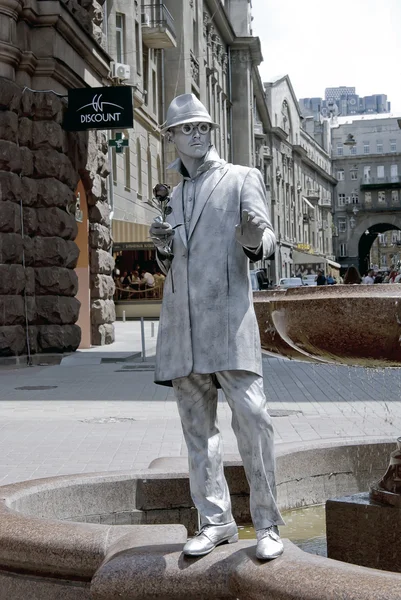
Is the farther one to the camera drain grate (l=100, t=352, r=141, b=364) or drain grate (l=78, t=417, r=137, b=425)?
drain grate (l=100, t=352, r=141, b=364)

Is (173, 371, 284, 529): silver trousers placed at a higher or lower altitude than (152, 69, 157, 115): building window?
lower

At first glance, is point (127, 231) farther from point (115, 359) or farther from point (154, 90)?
point (115, 359)

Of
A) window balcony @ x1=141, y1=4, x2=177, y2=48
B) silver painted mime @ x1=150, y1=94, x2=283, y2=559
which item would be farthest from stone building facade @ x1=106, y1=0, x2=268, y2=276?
silver painted mime @ x1=150, y1=94, x2=283, y2=559

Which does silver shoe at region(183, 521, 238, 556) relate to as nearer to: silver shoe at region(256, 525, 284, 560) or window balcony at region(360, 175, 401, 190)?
silver shoe at region(256, 525, 284, 560)

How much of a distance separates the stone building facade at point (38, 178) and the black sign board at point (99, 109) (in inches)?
10.9

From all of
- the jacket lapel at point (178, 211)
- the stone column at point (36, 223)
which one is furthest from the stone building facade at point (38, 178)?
the jacket lapel at point (178, 211)

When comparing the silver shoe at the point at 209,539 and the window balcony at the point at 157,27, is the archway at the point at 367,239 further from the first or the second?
the silver shoe at the point at 209,539

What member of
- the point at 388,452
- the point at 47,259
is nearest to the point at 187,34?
the point at 47,259

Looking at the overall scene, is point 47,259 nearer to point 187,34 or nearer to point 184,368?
point 184,368

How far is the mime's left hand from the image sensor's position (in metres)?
3.81

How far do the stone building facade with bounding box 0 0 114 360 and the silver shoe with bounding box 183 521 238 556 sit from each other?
13.8m

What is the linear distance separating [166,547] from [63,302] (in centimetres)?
1504

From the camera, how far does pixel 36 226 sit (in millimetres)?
18484

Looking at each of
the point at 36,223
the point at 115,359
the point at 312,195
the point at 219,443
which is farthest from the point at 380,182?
the point at 219,443
